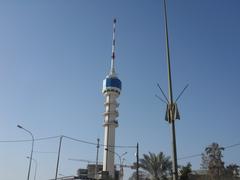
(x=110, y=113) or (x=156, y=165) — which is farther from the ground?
(x=110, y=113)

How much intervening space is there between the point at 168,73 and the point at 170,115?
2.47 meters

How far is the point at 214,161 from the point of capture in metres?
64.0

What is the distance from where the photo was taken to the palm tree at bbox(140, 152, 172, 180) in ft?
183

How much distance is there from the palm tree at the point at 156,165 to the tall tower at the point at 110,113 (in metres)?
22.2

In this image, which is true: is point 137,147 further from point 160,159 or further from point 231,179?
point 231,179

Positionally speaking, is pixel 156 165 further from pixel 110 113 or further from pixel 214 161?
pixel 110 113

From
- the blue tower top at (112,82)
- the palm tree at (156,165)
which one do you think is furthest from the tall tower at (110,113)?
the palm tree at (156,165)

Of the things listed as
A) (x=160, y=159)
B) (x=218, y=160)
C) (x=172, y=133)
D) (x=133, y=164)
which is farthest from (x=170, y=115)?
(x=218, y=160)

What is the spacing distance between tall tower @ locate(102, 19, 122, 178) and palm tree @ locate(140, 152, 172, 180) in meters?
22.2

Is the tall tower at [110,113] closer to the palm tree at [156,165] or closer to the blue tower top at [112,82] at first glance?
the blue tower top at [112,82]

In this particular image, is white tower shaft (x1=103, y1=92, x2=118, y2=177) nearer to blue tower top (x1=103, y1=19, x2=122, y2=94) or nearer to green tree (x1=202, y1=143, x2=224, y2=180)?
blue tower top (x1=103, y1=19, x2=122, y2=94)

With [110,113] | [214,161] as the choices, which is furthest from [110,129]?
[214,161]

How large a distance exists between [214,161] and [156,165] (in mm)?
14641

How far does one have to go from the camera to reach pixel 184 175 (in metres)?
46.0
